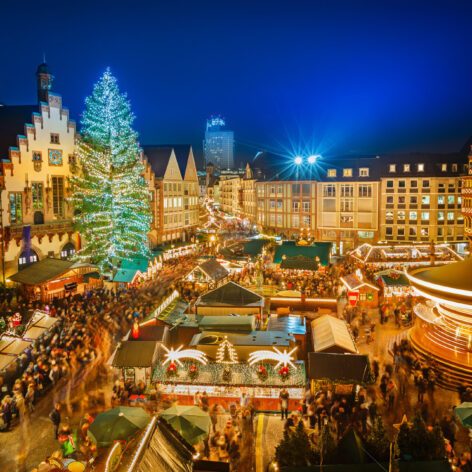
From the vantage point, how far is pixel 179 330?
18750 mm

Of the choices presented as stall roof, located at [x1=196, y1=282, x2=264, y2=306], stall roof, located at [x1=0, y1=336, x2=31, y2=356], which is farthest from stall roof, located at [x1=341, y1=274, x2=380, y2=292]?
stall roof, located at [x1=0, y1=336, x2=31, y2=356]

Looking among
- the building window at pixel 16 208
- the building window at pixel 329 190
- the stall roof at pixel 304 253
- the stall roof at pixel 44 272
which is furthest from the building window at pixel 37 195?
the building window at pixel 329 190

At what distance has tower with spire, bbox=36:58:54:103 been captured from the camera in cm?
3338

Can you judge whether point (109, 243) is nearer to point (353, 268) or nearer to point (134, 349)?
point (134, 349)

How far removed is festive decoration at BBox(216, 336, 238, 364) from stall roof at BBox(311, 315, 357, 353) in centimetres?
350

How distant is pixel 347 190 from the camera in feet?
174

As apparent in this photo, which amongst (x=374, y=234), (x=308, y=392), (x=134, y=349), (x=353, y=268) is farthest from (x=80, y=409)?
(x=374, y=234)

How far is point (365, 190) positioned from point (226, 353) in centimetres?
4205

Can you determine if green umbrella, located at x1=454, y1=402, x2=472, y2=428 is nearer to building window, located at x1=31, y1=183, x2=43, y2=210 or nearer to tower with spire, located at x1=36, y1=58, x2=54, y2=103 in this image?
building window, located at x1=31, y1=183, x2=43, y2=210

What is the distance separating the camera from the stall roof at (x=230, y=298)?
21.7 m

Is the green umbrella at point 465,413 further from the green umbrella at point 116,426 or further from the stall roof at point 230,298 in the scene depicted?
the stall roof at point 230,298

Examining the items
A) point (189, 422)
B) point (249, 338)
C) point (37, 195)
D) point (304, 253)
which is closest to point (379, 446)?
point (189, 422)

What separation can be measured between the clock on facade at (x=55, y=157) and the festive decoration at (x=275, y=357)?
25816 mm

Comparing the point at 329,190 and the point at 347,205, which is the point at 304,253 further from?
the point at 329,190
